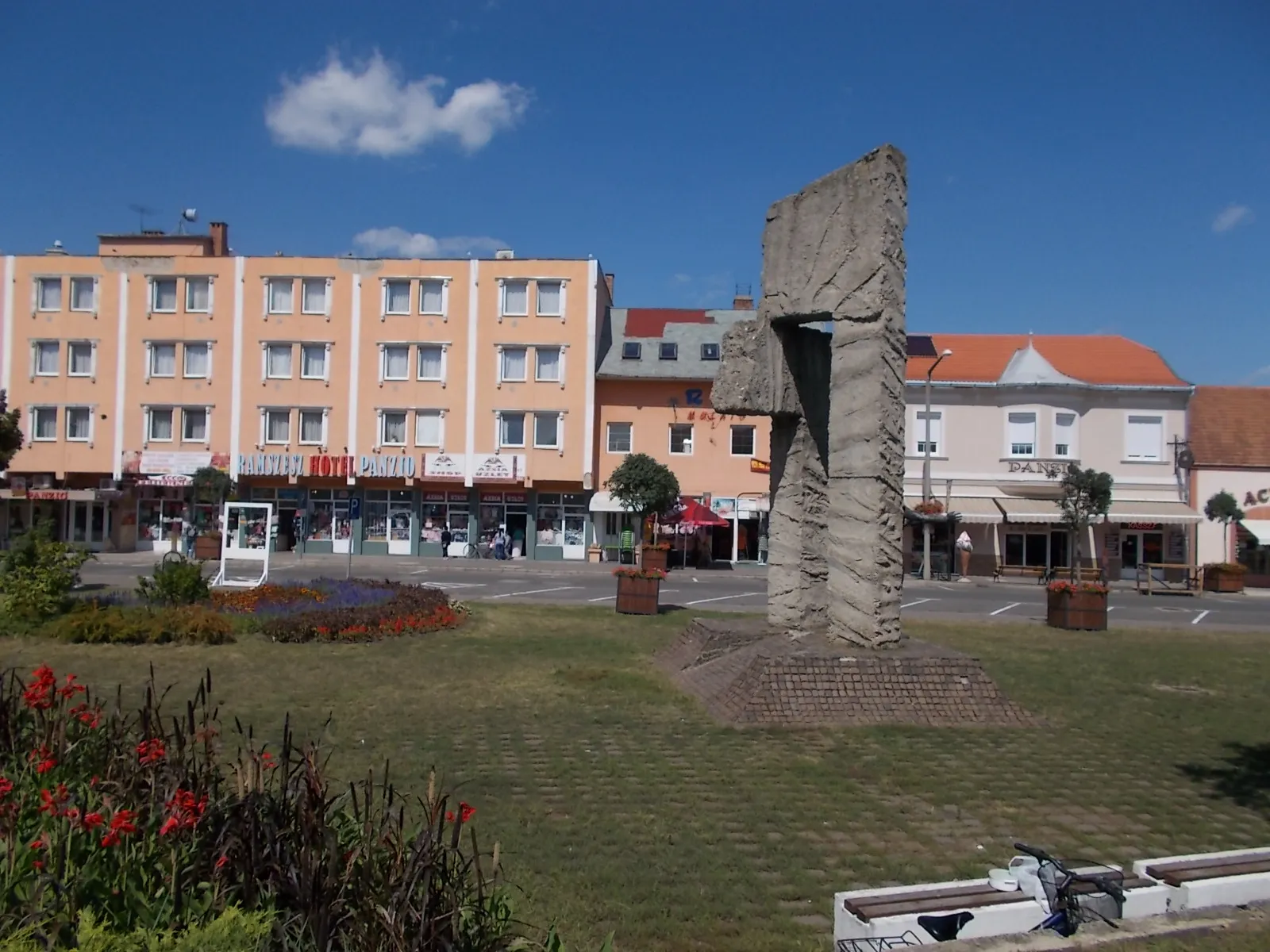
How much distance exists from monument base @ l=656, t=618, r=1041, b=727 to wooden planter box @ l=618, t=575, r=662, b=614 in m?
8.29

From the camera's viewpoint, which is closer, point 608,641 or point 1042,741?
point 1042,741

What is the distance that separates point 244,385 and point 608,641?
109ft

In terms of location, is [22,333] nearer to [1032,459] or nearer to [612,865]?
[1032,459]

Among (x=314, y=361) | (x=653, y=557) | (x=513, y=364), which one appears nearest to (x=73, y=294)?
(x=314, y=361)

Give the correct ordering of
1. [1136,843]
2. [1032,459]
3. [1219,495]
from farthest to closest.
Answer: [1032,459]
[1219,495]
[1136,843]

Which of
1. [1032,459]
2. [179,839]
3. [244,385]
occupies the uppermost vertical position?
[244,385]

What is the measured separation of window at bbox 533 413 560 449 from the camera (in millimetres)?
43031

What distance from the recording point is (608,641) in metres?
14.9

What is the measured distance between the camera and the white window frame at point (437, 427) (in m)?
43.2

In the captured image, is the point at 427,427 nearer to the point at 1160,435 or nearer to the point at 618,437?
the point at 618,437

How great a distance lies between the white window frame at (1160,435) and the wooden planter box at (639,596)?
28991 millimetres

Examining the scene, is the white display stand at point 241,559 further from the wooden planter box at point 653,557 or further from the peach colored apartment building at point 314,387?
the peach colored apartment building at point 314,387

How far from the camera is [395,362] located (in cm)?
4353

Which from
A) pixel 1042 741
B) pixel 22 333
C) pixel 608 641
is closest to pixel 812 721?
pixel 1042 741
